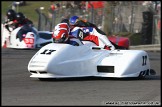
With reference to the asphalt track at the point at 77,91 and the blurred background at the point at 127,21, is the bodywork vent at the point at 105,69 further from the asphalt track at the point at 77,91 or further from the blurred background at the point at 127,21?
the blurred background at the point at 127,21

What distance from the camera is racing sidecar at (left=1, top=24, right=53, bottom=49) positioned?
2170cm

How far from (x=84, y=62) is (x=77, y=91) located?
2180mm

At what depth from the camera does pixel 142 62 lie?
12984mm

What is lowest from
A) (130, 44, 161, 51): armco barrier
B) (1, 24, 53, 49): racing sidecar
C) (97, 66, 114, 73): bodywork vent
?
(97, 66, 114, 73): bodywork vent

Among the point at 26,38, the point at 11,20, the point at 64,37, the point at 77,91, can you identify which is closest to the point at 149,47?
the point at 11,20

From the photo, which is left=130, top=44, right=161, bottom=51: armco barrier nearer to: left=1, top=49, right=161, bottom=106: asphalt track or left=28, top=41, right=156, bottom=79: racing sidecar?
left=1, top=49, right=161, bottom=106: asphalt track

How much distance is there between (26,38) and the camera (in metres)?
21.7

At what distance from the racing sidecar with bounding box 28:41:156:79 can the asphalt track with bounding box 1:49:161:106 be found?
0.19 m

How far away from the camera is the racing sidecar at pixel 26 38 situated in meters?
21.7

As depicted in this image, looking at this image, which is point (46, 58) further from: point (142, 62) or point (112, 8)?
point (112, 8)

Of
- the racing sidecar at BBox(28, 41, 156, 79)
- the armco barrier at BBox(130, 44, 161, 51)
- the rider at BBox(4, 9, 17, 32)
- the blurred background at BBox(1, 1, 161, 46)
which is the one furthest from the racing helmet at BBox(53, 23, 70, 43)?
the blurred background at BBox(1, 1, 161, 46)

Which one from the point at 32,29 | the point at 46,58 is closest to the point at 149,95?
the point at 46,58

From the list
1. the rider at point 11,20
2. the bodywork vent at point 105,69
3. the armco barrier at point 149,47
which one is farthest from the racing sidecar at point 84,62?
the armco barrier at point 149,47

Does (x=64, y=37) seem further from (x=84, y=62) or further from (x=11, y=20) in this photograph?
(x=11, y=20)
